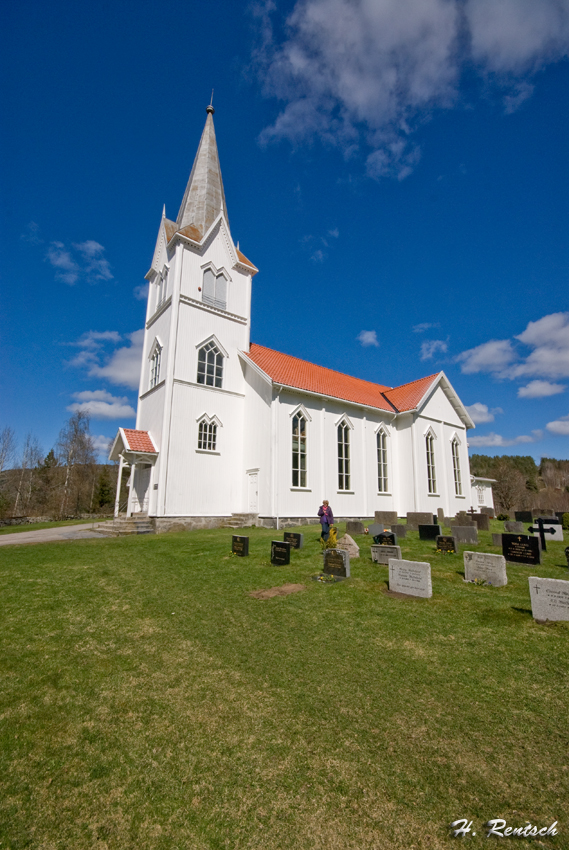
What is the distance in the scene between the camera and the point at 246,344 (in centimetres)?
2381

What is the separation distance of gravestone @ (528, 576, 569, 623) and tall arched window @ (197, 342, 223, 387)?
59.9 feet

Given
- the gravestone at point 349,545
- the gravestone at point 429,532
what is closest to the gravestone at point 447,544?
the gravestone at point 429,532

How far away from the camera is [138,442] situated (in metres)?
20.1

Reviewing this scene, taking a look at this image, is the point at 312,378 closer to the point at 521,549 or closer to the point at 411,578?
the point at 521,549

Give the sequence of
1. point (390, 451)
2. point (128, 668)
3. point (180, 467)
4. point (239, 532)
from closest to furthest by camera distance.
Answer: point (128, 668) → point (239, 532) → point (180, 467) → point (390, 451)

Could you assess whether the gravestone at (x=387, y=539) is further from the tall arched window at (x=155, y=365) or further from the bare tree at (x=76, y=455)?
the bare tree at (x=76, y=455)

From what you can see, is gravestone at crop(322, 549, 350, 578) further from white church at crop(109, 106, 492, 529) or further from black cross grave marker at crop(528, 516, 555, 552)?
white church at crop(109, 106, 492, 529)

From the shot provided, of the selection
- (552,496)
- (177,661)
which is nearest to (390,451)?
(177,661)

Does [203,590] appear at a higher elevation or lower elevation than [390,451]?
lower

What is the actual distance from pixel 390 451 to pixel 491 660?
2132cm

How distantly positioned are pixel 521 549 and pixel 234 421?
15619mm

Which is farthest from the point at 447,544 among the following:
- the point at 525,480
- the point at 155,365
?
the point at 525,480

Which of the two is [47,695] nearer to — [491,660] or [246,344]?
[491,660]

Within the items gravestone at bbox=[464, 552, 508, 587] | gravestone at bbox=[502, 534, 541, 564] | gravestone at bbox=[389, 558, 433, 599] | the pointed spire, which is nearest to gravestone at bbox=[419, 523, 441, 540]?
gravestone at bbox=[502, 534, 541, 564]
